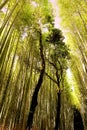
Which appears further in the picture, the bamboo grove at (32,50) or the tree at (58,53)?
the tree at (58,53)

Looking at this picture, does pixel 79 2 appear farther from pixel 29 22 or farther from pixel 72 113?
pixel 72 113

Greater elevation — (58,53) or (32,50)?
(32,50)

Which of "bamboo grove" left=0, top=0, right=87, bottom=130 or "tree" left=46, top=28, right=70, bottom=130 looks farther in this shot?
"tree" left=46, top=28, right=70, bottom=130

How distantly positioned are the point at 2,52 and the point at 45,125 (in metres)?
5.73

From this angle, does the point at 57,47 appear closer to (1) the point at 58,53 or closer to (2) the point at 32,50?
(1) the point at 58,53

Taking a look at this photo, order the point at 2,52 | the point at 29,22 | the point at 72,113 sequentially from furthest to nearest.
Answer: the point at 72,113 < the point at 29,22 < the point at 2,52

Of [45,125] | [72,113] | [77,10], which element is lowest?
[72,113]

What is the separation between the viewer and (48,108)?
33.0 feet

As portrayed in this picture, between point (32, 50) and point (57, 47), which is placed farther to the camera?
point (32, 50)

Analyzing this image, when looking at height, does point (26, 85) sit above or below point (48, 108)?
above

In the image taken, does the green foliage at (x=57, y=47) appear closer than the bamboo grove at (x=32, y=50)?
No

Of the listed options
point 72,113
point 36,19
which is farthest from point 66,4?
point 72,113

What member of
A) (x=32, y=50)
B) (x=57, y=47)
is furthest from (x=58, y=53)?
(x=32, y=50)

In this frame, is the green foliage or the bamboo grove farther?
the green foliage
